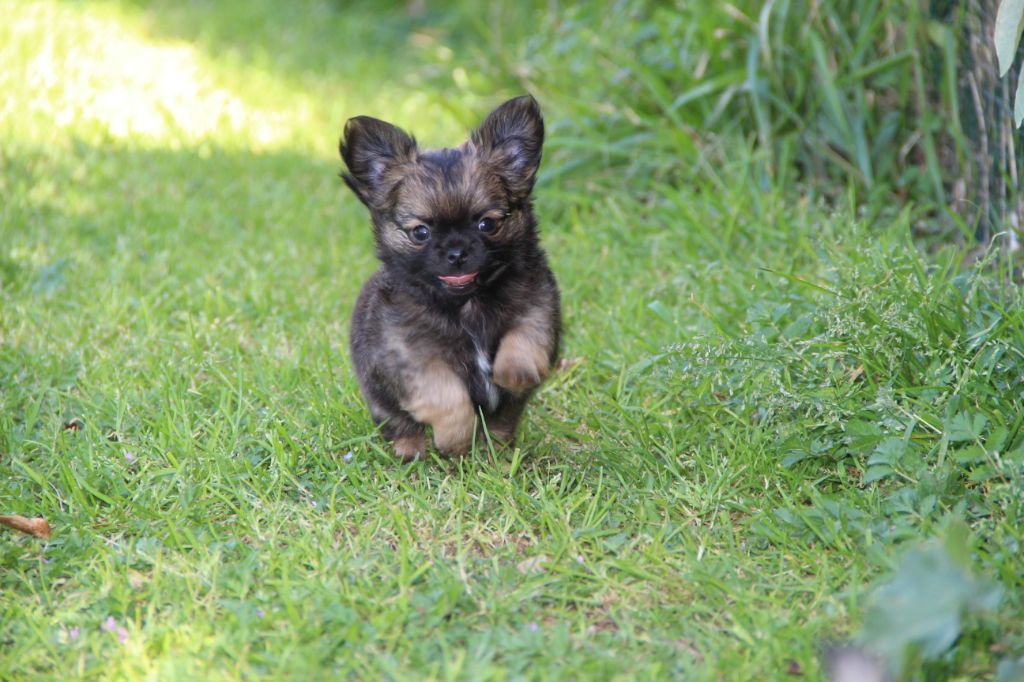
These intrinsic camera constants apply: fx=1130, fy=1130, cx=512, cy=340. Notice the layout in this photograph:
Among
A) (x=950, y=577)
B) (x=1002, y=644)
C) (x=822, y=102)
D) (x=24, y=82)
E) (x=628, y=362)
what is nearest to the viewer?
(x=950, y=577)

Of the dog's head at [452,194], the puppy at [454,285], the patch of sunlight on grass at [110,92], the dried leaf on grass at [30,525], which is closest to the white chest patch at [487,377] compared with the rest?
the puppy at [454,285]

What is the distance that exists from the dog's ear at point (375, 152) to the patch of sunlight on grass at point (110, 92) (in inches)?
144

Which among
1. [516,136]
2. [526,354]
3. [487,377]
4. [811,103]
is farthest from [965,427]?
[811,103]

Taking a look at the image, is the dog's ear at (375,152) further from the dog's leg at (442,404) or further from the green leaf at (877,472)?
the green leaf at (877,472)

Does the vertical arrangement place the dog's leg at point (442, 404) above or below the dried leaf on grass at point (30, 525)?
above

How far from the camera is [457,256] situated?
352 centimetres

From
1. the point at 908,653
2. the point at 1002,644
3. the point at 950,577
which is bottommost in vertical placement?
the point at 1002,644

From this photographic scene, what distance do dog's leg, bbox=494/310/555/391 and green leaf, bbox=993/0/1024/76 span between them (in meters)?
1.62

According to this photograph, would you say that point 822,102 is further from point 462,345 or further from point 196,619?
point 196,619

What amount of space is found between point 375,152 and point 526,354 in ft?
2.98

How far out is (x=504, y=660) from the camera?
278 cm

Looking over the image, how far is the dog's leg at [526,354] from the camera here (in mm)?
3518

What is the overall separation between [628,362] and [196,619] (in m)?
2.16

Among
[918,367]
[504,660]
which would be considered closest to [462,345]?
[504,660]
